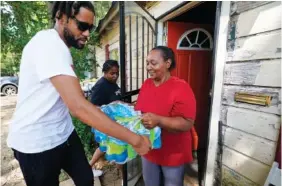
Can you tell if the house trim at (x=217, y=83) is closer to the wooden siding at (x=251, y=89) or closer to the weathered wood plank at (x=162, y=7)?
the wooden siding at (x=251, y=89)

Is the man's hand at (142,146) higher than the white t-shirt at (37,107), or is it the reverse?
the white t-shirt at (37,107)

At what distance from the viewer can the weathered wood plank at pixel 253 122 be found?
4.67 feet

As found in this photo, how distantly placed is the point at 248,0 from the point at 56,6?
56.8 inches

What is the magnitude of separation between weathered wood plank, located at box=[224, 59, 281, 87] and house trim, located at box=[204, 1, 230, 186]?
3.5 inches

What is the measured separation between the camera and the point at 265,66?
146 centimetres

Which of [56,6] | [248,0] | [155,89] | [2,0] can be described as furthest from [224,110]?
[2,0]

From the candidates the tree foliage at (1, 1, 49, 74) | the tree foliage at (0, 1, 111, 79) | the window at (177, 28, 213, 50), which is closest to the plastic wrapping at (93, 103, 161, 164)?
the window at (177, 28, 213, 50)

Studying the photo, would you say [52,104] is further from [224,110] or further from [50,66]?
[224,110]

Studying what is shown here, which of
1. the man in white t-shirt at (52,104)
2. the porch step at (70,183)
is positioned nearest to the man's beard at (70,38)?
the man in white t-shirt at (52,104)

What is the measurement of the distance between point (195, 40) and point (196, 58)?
326 mm

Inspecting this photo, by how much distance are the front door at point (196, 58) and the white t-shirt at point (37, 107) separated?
94.0 inches

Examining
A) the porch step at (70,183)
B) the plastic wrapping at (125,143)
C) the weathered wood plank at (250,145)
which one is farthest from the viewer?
the porch step at (70,183)

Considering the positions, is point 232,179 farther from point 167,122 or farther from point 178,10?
point 178,10

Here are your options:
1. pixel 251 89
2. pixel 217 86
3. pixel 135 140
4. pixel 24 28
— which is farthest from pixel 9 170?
pixel 251 89
